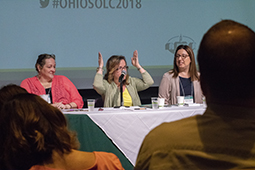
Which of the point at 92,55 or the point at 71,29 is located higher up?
the point at 71,29

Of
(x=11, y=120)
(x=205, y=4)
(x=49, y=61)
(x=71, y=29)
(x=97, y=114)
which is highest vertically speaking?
(x=205, y=4)

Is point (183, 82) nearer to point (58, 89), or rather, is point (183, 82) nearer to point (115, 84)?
point (115, 84)

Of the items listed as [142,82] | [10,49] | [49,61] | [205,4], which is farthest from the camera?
[205,4]

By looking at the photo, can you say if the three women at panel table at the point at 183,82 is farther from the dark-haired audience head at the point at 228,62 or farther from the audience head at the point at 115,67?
the dark-haired audience head at the point at 228,62

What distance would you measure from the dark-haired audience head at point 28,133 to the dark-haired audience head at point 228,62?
0.58 meters

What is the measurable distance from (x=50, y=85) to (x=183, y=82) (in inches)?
62.0

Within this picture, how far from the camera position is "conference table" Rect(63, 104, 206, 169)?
7.80ft

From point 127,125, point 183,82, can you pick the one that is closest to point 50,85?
point 127,125

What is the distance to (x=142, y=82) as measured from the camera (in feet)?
11.1

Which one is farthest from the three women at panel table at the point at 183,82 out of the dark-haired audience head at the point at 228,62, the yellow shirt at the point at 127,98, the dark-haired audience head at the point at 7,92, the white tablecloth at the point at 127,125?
the dark-haired audience head at the point at 228,62

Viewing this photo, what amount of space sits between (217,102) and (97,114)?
72.9 inches

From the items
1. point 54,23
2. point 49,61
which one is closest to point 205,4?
point 54,23

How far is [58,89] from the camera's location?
321cm

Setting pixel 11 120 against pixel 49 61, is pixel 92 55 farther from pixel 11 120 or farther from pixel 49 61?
pixel 11 120
